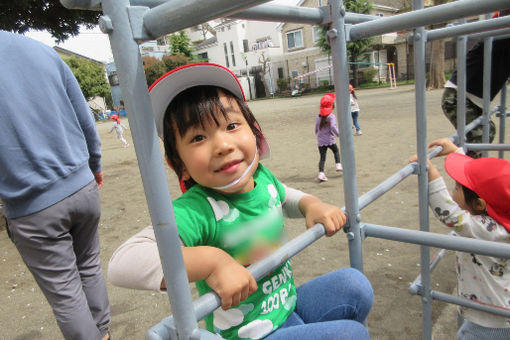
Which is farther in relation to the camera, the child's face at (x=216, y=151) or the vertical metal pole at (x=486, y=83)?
the vertical metal pole at (x=486, y=83)

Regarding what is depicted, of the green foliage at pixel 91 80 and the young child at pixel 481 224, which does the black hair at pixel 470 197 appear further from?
the green foliage at pixel 91 80

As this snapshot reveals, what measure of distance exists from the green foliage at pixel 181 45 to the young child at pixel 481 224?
39.4 metres

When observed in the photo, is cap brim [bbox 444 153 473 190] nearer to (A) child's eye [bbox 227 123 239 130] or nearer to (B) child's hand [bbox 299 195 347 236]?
(B) child's hand [bbox 299 195 347 236]

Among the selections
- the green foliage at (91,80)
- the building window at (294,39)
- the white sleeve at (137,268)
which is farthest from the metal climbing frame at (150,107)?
the green foliage at (91,80)

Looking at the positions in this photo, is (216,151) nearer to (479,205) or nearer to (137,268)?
(137,268)

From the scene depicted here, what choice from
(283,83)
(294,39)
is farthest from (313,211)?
(294,39)

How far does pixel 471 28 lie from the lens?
1.56 m

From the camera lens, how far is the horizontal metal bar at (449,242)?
79cm

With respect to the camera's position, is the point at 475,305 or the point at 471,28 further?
the point at 471,28

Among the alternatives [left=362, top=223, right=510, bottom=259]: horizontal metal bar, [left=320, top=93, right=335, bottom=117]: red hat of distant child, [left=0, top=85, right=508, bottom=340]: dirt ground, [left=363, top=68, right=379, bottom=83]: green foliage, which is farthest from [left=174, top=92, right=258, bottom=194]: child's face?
[left=363, top=68, right=379, bottom=83]: green foliage

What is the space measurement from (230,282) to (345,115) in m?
0.60

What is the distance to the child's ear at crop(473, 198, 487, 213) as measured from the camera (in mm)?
1404

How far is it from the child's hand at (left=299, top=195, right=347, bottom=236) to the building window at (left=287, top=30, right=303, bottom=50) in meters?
32.7

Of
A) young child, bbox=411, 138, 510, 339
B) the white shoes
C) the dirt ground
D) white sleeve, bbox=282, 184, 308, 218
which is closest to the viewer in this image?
white sleeve, bbox=282, 184, 308, 218
